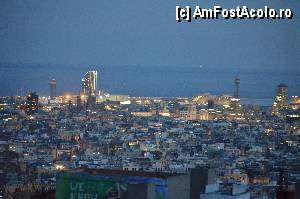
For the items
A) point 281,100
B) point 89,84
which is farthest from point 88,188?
point 89,84

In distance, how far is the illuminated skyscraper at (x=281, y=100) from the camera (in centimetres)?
4794

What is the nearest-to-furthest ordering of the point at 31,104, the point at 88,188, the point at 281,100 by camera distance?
the point at 88,188 → the point at 31,104 → the point at 281,100

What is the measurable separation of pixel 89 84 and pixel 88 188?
186 ft

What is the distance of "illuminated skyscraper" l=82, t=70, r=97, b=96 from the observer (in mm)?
62000

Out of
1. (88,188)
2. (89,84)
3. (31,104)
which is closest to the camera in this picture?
(88,188)

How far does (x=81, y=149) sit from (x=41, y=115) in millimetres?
14036

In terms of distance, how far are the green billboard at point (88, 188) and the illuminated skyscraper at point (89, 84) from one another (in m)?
51.2

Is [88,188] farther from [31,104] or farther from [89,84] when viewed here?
[89,84]

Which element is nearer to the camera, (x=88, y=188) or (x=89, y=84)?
(x=88, y=188)

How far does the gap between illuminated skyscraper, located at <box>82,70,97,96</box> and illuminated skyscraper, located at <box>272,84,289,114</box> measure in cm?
1313

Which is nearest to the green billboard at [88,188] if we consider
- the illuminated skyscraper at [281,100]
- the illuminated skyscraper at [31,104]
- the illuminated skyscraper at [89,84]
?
the illuminated skyscraper at [31,104]

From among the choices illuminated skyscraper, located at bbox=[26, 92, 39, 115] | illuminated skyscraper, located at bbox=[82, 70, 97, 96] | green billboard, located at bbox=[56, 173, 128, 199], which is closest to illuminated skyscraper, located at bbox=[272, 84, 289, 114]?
illuminated skyscraper, located at bbox=[26, 92, 39, 115]

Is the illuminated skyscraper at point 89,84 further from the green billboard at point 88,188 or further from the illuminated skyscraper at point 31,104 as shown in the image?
the green billboard at point 88,188

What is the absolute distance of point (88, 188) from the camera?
8.36 metres
